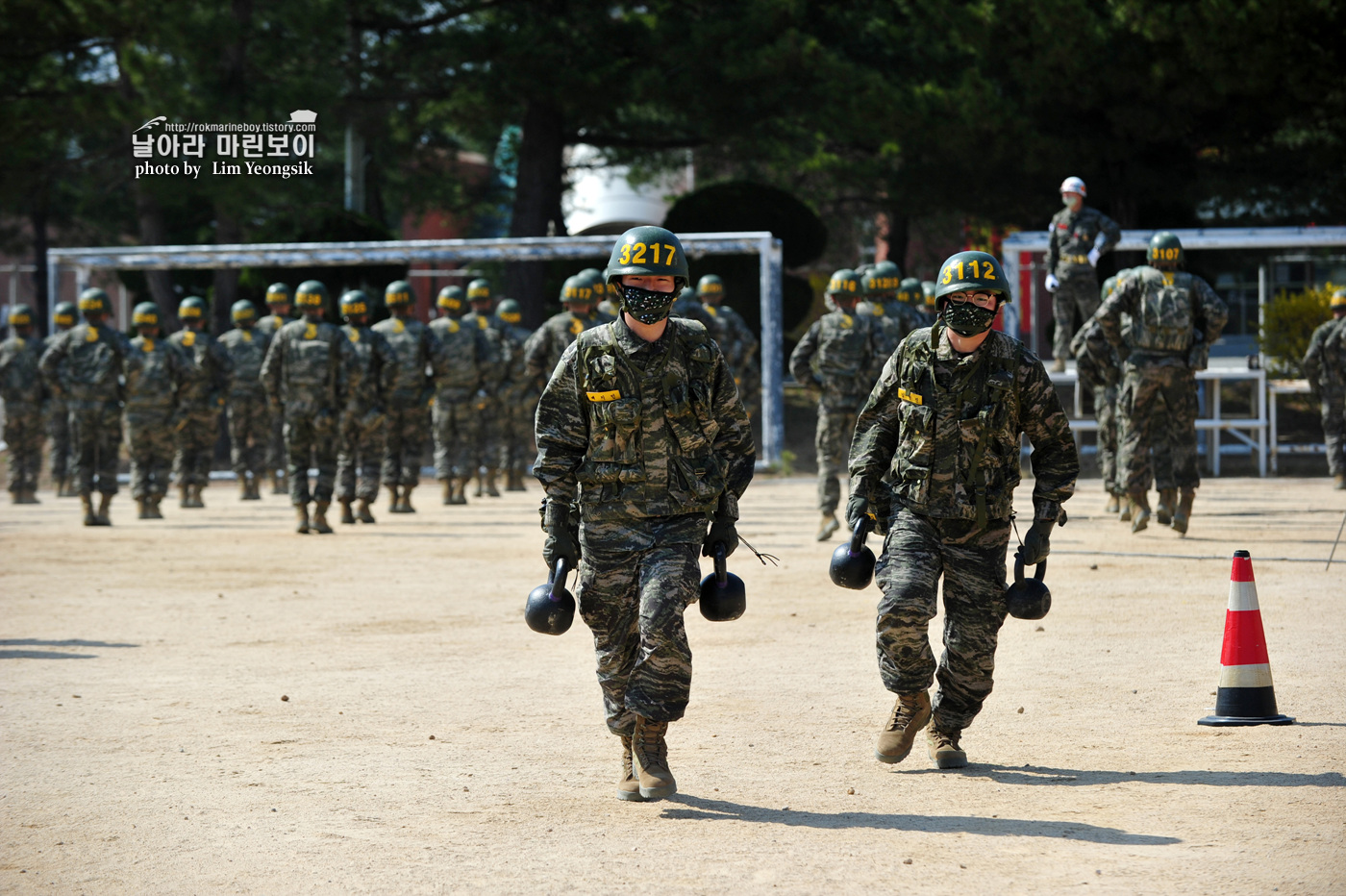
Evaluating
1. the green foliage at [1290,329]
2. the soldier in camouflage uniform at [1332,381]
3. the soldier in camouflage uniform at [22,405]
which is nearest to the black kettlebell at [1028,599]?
the soldier in camouflage uniform at [1332,381]

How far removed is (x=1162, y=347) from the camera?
13445mm

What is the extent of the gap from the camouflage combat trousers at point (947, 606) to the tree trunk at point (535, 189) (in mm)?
22550

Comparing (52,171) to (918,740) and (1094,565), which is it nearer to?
(1094,565)

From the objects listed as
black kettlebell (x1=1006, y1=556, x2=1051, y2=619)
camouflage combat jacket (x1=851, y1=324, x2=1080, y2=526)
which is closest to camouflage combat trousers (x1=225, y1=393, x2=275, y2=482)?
camouflage combat jacket (x1=851, y1=324, x2=1080, y2=526)

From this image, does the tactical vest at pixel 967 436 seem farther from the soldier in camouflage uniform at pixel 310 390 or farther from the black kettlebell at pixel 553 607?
the soldier in camouflage uniform at pixel 310 390

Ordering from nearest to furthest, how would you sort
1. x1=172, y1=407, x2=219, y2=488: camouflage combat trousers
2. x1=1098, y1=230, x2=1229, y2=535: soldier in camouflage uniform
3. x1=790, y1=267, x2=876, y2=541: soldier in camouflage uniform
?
x1=1098, y1=230, x2=1229, y2=535: soldier in camouflage uniform < x1=790, y1=267, x2=876, y2=541: soldier in camouflage uniform < x1=172, y1=407, x2=219, y2=488: camouflage combat trousers

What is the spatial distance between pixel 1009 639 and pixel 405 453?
1016 centimetres

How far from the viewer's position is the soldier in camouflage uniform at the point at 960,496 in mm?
6207

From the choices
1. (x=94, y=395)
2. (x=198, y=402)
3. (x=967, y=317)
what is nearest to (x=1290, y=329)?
(x=198, y=402)

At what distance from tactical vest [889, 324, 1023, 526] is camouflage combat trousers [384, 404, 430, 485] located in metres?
11.8

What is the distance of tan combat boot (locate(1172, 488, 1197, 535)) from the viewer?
13773mm

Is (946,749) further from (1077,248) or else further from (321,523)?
(1077,248)

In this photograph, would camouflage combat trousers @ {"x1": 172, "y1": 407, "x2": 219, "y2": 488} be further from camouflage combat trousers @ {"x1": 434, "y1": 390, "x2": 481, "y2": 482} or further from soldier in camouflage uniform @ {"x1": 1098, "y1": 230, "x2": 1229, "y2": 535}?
soldier in camouflage uniform @ {"x1": 1098, "y1": 230, "x2": 1229, "y2": 535}

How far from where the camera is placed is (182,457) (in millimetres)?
19641
